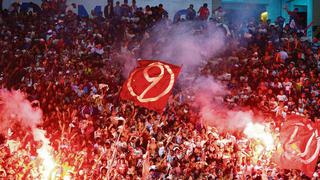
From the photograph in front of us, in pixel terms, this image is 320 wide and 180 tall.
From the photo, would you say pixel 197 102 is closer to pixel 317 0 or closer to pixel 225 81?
pixel 225 81

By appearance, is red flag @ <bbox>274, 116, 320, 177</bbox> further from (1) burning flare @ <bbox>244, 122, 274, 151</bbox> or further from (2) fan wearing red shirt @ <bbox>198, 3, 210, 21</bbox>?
(2) fan wearing red shirt @ <bbox>198, 3, 210, 21</bbox>

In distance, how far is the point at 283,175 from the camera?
517 inches

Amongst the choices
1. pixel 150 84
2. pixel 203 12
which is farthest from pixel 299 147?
pixel 203 12

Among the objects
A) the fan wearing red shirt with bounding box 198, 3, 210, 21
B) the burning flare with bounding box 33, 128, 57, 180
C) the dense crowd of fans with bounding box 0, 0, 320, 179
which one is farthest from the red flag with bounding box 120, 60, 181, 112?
the fan wearing red shirt with bounding box 198, 3, 210, 21

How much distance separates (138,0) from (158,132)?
7741 millimetres

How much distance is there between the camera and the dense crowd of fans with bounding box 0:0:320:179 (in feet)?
39.9

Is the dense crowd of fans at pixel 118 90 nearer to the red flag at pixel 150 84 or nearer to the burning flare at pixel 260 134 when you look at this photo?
the burning flare at pixel 260 134

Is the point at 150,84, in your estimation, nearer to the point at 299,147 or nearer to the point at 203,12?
the point at 299,147

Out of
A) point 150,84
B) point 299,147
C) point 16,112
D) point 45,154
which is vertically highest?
point 150,84

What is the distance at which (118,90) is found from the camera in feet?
48.6

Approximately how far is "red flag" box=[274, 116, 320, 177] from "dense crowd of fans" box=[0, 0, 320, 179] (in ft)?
1.91

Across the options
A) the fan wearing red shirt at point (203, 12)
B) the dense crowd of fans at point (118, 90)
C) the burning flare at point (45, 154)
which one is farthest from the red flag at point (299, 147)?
the fan wearing red shirt at point (203, 12)

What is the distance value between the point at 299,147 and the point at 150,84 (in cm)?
321

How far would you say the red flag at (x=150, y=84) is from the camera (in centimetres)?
1166
